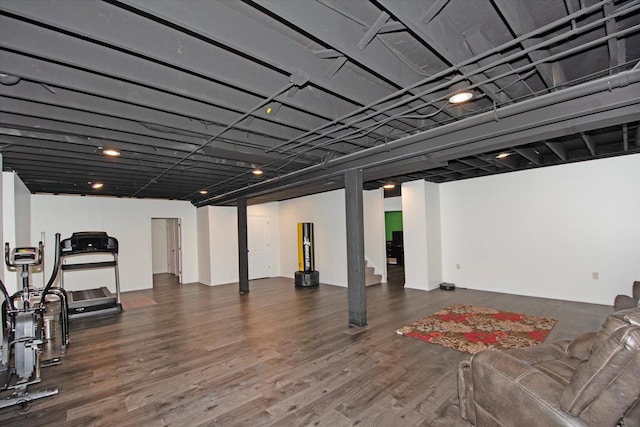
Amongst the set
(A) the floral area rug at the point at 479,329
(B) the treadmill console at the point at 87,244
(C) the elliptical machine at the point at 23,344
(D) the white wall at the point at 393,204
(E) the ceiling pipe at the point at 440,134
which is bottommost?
(A) the floral area rug at the point at 479,329

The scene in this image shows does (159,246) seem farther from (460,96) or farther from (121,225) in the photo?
(460,96)

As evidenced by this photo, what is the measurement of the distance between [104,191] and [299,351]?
7046 millimetres

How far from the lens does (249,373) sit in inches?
126

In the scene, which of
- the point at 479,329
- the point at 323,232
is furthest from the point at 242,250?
the point at 479,329

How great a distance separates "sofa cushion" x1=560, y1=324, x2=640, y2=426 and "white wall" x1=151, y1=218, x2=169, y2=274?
42.8ft

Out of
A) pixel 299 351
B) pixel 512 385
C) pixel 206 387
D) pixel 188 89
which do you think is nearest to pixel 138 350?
pixel 206 387

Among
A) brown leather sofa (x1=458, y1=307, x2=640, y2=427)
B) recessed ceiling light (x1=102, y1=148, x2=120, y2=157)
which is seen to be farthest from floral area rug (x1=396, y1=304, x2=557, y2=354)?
recessed ceiling light (x1=102, y1=148, x2=120, y2=157)

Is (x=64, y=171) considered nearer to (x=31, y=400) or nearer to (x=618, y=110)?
(x=31, y=400)

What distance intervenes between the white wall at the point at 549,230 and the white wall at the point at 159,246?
10.6m

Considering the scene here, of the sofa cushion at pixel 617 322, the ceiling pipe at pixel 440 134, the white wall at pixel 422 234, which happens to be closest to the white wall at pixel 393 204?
the white wall at pixel 422 234

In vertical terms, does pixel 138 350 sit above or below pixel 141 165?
below

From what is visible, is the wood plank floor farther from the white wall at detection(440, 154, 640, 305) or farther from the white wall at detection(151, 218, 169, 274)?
the white wall at detection(151, 218, 169, 274)

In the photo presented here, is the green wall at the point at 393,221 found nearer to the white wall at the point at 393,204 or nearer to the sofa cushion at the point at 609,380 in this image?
the white wall at the point at 393,204

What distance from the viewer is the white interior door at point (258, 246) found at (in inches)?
376
